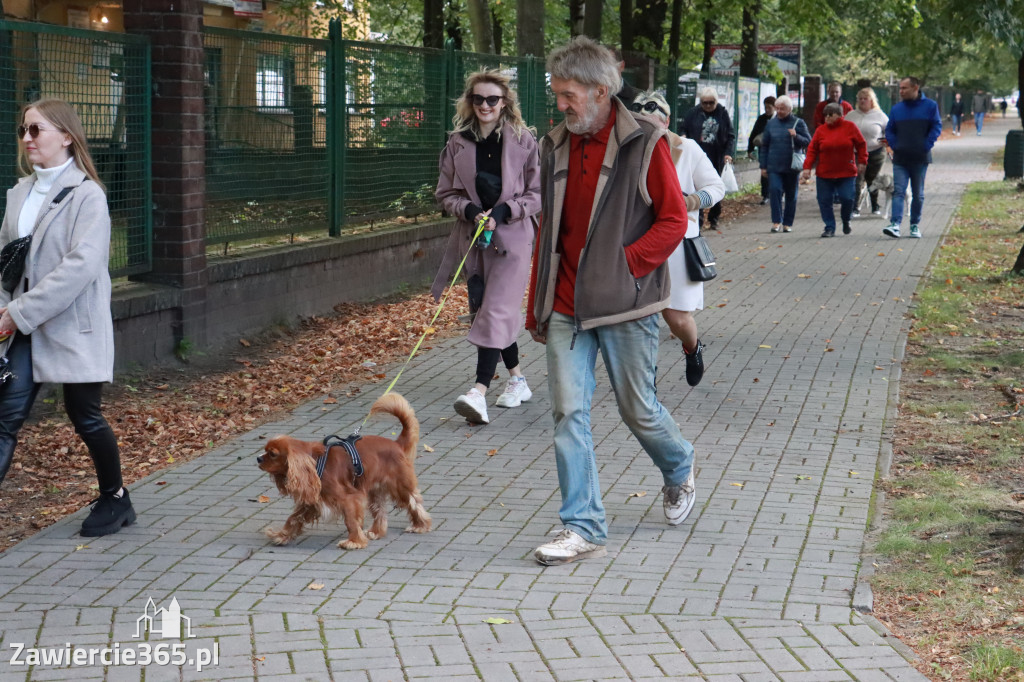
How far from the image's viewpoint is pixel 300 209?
11375 mm

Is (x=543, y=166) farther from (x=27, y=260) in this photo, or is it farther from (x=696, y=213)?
(x=696, y=213)

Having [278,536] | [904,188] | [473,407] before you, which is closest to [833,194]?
[904,188]

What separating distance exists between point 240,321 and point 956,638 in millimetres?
6800

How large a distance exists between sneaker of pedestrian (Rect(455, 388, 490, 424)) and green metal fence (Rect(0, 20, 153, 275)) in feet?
9.25

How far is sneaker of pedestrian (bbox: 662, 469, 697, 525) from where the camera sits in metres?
5.79

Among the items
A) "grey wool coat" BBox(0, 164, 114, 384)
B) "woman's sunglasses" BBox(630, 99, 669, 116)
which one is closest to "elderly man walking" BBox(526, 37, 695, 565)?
"grey wool coat" BBox(0, 164, 114, 384)

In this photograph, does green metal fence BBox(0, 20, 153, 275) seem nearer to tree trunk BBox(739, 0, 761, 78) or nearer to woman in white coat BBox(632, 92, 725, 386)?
woman in white coat BBox(632, 92, 725, 386)

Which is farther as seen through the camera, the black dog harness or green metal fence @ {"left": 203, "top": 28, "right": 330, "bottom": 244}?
green metal fence @ {"left": 203, "top": 28, "right": 330, "bottom": 244}

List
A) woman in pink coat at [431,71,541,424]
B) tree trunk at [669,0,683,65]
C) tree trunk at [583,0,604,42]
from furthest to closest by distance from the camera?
1. tree trunk at [669,0,683,65]
2. tree trunk at [583,0,604,42]
3. woman in pink coat at [431,71,541,424]

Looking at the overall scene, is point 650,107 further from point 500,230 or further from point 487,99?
point 500,230

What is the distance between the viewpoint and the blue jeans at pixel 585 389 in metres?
5.31

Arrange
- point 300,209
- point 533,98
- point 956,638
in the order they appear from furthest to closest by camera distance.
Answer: point 533,98 → point 300,209 → point 956,638

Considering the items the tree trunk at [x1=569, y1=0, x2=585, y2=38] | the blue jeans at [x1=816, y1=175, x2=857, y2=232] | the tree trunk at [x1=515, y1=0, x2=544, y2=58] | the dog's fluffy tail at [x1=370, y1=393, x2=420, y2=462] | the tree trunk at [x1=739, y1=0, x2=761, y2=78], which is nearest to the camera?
the dog's fluffy tail at [x1=370, y1=393, x2=420, y2=462]

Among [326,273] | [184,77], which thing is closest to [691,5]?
[326,273]
